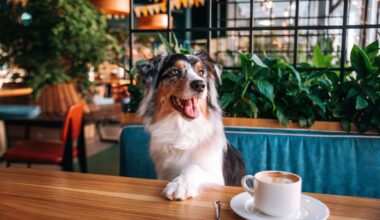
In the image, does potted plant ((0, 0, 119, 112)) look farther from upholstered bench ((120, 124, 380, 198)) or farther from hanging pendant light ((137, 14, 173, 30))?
upholstered bench ((120, 124, 380, 198))

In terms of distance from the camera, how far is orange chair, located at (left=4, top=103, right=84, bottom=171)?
10.3 ft

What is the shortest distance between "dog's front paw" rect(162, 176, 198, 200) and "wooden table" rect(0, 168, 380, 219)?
0.06ft

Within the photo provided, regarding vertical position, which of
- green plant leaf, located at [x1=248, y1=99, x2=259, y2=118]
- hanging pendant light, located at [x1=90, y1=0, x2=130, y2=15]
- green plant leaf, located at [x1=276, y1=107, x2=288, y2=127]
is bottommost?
green plant leaf, located at [x1=276, y1=107, x2=288, y2=127]

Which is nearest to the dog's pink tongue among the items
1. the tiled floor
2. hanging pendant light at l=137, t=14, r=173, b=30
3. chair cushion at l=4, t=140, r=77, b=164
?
chair cushion at l=4, t=140, r=77, b=164

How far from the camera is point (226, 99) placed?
203 centimetres

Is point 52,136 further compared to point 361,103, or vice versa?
point 52,136

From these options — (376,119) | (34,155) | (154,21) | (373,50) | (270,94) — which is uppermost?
(154,21)

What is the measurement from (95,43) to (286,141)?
2.80 m

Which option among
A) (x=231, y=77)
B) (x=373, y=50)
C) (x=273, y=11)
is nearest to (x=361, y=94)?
(x=373, y=50)

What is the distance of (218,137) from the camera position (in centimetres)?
171

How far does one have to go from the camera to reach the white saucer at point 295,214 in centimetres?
85

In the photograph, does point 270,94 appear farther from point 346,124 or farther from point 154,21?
point 154,21

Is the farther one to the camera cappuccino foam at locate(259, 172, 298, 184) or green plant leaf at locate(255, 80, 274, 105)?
green plant leaf at locate(255, 80, 274, 105)

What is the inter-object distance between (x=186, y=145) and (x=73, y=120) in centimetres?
196
